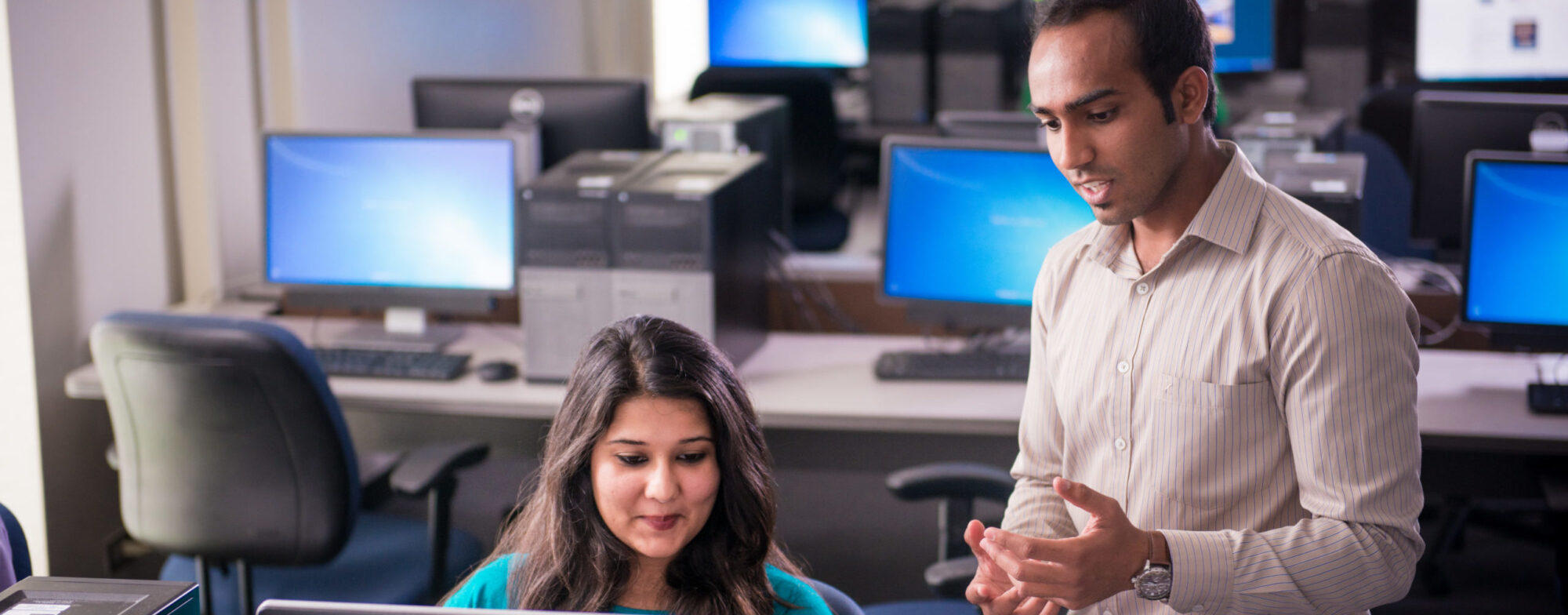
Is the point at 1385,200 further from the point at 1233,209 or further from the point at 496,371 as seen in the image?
the point at 1233,209

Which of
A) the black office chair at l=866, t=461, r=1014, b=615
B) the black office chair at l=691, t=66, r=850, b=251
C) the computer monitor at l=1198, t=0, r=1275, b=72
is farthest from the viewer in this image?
the computer monitor at l=1198, t=0, r=1275, b=72

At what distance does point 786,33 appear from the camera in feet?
18.9

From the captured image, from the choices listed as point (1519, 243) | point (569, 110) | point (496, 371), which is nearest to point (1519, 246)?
point (1519, 243)

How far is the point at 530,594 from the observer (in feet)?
4.57

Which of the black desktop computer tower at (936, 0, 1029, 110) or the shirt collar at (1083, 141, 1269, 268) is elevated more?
the black desktop computer tower at (936, 0, 1029, 110)

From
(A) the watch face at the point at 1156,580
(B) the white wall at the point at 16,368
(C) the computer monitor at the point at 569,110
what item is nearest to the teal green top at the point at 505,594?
(A) the watch face at the point at 1156,580

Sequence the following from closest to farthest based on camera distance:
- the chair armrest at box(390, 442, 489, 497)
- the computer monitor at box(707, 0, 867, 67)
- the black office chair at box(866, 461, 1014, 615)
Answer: the black office chair at box(866, 461, 1014, 615) < the chair armrest at box(390, 442, 489, 497) < the computer monitor at box(707, 0, 867, 67)

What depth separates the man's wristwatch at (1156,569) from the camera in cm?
120

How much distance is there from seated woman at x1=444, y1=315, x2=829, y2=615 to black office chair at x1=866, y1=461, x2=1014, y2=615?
2.10 ft

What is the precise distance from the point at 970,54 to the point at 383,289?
4.08m

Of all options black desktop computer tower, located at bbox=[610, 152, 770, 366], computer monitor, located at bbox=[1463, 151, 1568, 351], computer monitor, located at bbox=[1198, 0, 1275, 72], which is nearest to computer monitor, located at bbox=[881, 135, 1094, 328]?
black desktop computer tower, located at bbox=[610, 152, 770, 366]

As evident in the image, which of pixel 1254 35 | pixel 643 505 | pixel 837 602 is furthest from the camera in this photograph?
pixel 1254 35

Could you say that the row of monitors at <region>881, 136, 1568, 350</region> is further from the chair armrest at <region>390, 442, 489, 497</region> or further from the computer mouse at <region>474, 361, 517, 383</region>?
the chair armrest at <region>390, 442, 489, 497</region>

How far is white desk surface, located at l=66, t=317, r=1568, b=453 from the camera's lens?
2.22m
